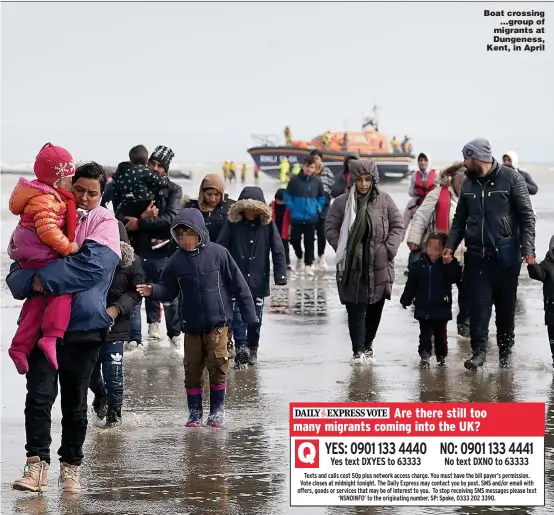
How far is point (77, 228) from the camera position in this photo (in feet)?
26.2

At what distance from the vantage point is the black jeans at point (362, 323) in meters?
12.5

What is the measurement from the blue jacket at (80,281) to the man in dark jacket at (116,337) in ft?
Answer: 4.74

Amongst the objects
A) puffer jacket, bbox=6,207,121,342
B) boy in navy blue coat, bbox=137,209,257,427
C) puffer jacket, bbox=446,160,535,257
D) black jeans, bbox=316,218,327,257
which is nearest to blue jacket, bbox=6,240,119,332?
puffer jacket, bbox=6,207,121,342

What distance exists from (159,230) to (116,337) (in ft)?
10.9

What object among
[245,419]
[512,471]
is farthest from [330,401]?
[512,471]

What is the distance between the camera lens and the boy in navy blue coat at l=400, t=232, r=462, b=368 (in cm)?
1226

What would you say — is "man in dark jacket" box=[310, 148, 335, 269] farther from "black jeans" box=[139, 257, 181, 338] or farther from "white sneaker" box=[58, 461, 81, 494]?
"white sneaker" box=[58, 461, 81, 494]

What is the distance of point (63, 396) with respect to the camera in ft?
26.2

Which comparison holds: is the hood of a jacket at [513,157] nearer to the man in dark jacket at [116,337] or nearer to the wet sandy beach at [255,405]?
the wet sandy beach at [255,405]

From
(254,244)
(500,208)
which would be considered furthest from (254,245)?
(500,208)

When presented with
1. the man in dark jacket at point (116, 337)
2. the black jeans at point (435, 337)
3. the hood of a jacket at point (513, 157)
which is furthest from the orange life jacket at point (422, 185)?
the man in dark jacket at point (116, 337)

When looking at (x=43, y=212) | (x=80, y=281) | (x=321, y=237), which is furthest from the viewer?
(x=321, y=237)

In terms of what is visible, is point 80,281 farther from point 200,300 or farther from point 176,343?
point 176,343

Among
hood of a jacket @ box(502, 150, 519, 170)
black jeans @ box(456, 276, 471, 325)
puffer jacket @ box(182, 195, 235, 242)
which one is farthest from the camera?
hood of a jacket @ box(502, 150, 519, 170)
